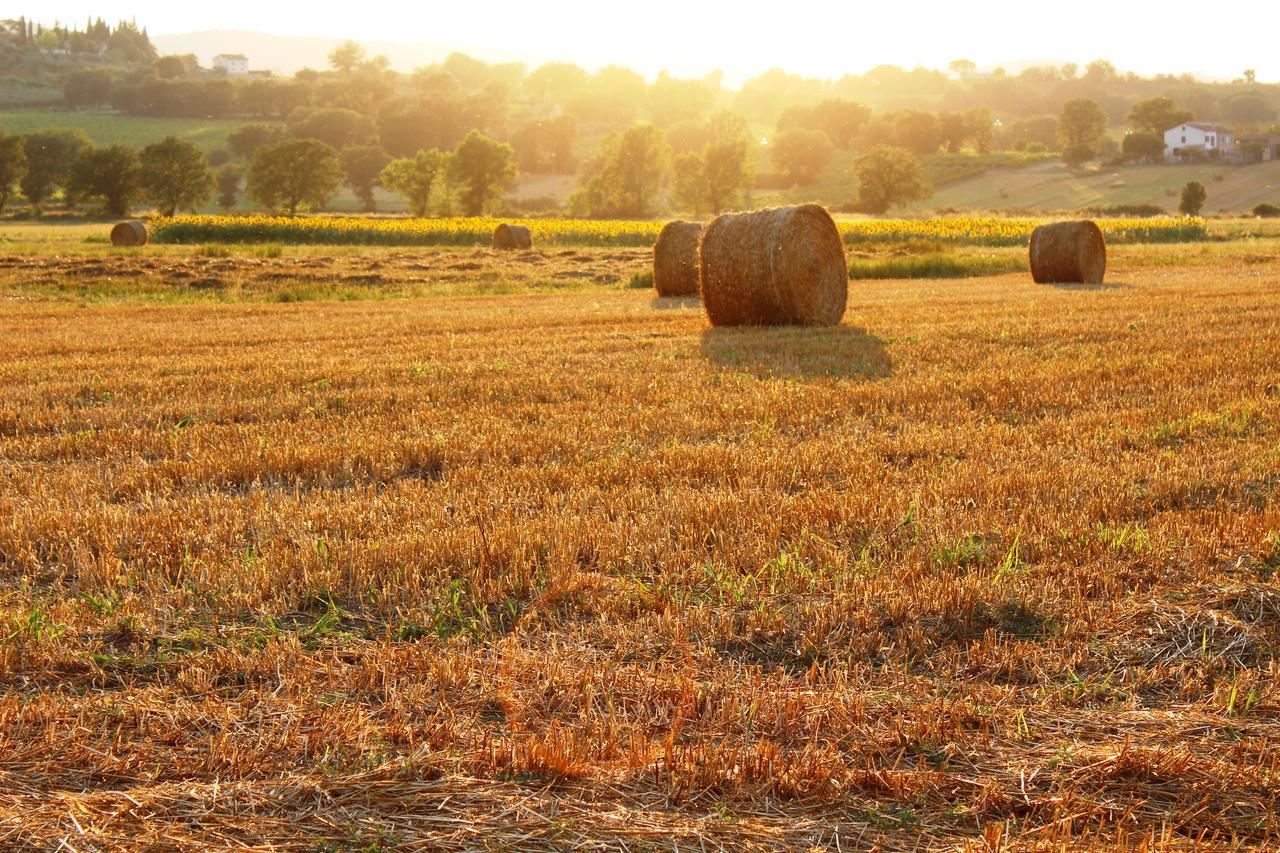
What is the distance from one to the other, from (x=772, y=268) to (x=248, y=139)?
12227 cm

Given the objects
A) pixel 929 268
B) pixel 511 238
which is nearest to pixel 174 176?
pixel 511 238

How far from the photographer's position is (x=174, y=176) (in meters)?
→ 83.1

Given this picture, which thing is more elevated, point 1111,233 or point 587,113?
point 587,113

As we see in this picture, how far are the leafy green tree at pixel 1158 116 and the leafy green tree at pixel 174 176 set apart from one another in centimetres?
10000

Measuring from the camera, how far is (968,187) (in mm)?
100938

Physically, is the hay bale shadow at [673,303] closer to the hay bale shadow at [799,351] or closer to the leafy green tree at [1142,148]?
the hay bale shadow at [799,351]

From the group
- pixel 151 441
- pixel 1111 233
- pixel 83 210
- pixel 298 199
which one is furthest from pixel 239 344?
pixel 83 210

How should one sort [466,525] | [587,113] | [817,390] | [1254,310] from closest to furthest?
[466,525]
[817,390]
[1254,310]
[587,113]

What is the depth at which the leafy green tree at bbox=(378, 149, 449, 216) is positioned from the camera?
90.3 m

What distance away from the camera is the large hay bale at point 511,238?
1747 inches

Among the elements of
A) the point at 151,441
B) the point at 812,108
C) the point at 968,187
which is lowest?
the point at 151,441

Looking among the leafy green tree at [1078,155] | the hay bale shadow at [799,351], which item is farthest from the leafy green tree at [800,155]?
the hay bale shadow at [799,351]

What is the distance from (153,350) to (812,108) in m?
141

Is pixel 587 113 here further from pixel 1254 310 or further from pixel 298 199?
pixel 1254 310
